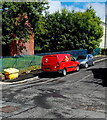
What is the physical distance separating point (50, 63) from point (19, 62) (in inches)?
147

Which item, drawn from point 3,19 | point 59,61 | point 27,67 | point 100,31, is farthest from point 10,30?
point 100,31

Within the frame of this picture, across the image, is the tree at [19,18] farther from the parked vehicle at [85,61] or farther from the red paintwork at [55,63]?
the parked vehicle at [85,61]

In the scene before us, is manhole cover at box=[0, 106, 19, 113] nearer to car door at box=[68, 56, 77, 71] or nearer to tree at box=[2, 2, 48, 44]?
car door at box=[68, 56, 77, 71]

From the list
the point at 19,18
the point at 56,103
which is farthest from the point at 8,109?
the point at 19,18

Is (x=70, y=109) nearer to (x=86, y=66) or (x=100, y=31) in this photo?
(x=86, y=66)

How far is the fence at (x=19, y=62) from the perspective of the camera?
1739 cm

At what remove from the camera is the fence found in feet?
57.1

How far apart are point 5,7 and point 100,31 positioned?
2120 centimetres

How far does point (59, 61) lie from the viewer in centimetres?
1652

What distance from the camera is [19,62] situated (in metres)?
18.8

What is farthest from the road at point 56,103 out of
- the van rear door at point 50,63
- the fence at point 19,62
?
the fence at point 19,62

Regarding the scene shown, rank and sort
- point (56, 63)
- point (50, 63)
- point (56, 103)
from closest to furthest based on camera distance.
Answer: point (56, 103) → point (56, 63) → point (50, 63)

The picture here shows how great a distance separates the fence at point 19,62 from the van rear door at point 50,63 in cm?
302

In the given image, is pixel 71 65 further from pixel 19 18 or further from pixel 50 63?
pixel 19 18
